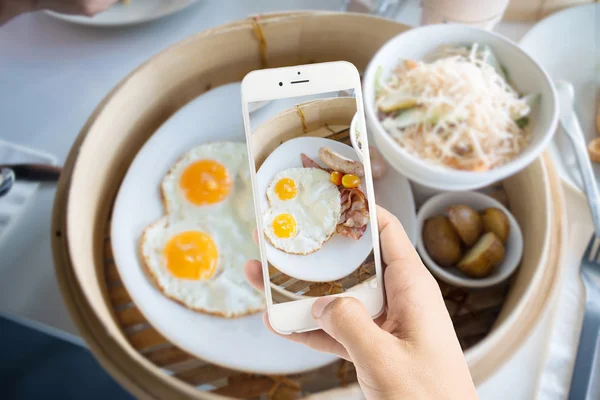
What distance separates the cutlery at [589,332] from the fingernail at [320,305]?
48 centimetres

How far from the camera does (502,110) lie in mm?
780

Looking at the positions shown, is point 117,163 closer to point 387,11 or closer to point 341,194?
point 341,194

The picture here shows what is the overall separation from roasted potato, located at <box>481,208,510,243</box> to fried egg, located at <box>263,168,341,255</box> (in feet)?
1.25

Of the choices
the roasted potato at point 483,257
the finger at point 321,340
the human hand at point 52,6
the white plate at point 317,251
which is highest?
the human hand at point 52,6

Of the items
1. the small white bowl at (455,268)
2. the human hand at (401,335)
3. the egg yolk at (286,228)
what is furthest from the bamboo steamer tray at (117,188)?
the egg yolk at (286,228)

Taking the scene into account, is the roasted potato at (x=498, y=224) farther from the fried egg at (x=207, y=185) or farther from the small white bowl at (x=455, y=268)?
the fried egg at (x=207, y=185)

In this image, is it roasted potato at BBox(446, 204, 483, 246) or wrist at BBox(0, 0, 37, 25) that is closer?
roasted potato at BBox(446, 204, 483, 246)

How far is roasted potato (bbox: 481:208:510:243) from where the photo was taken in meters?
0.77

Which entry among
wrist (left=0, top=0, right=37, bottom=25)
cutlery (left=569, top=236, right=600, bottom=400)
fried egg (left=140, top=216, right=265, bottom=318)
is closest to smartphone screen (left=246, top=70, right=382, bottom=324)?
fried egg (left=140, top=216, right=265, bottom=318)

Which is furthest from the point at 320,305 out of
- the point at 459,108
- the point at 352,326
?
the point at 459,108

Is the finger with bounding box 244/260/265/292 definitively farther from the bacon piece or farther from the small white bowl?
the small white bowl

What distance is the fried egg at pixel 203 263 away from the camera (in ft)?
2.74

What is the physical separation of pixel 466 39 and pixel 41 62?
988 millimetres

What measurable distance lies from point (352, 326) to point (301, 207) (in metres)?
0.15
